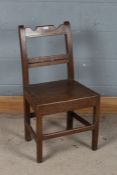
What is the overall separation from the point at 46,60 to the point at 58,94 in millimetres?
286

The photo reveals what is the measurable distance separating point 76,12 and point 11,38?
574 millimetres

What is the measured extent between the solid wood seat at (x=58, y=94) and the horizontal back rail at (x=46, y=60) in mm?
155

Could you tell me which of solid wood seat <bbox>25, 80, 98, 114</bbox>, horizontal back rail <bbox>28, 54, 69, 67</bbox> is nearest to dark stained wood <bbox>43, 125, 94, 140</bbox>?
solid wood seat <bbox>25, 80, 98, 114</bbox>

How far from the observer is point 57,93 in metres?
2.23

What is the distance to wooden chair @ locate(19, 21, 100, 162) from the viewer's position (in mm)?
2104

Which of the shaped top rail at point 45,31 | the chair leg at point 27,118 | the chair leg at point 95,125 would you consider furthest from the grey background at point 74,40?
the chair leg at point 95,125

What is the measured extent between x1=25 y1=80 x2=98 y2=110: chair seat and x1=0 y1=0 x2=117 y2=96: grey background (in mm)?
458

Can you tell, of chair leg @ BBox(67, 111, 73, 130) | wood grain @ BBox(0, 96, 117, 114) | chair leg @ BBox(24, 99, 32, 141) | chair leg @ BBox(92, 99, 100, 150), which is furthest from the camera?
wood grain @ BBox(0, 96, 117, 114)

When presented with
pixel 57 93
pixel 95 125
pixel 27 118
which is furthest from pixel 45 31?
pixel 95 125

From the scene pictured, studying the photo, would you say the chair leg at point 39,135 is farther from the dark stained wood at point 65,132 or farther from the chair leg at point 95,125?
the chair leg at point 95,125

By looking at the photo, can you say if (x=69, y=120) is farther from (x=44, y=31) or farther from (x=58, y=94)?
(x=44, y=31)

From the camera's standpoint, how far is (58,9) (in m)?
2.66

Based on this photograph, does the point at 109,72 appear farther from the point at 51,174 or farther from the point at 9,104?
the point at 51,174

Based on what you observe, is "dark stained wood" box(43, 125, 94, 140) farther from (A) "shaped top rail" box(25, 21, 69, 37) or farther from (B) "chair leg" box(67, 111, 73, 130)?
(A) "shaped top rail" box(25, 21, 69, 37)
